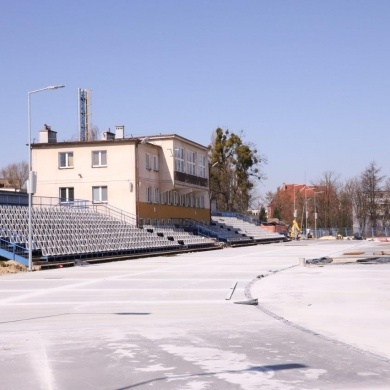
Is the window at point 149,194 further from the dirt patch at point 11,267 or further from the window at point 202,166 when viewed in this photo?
the dirt patch at point 11,267

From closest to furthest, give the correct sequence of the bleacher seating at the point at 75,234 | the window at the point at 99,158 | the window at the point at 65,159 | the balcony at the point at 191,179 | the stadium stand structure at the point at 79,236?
the stadium stand structure at the point at 79,236
the bleacher seating at the point at 75,234
the window at the point at 99,158
the window at the point at 65,159
the balcony at the point at 191,179

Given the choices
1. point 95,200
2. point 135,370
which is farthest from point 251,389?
point 95,200

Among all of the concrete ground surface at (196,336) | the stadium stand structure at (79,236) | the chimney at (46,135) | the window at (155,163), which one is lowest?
the concrete ground surface at (196,336)

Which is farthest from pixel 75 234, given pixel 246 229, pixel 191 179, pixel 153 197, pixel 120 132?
pixel 246 229

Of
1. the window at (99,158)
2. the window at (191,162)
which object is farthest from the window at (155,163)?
the window at (191,162)

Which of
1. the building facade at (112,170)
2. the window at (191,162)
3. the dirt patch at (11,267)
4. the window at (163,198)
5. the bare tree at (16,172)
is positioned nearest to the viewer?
the dirt patch at (11,267)

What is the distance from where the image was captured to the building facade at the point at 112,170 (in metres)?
50.6

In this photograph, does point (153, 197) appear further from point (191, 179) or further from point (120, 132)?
point (191, 179)

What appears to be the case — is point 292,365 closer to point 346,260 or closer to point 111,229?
point 346,260

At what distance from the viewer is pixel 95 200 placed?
169 ft

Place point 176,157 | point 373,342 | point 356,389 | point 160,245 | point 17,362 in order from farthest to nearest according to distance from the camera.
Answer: point 176,157 < point 160,245 < point 373,342 < point 17,362 < point 356,389

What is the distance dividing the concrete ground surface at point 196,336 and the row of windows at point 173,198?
3253cm

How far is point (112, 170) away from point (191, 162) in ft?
42.0

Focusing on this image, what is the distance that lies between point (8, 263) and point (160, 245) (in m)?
18.0
